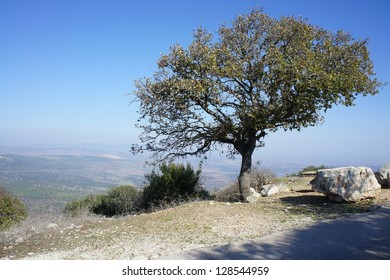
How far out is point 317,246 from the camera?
7.81 m

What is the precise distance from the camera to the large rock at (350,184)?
13173 millimetres

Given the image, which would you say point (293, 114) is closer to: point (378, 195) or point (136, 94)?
point (378, 195)

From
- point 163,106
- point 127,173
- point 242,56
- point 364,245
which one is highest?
point 242,56

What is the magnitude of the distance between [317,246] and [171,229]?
4.44 m

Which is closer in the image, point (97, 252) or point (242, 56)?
point (97, 252)

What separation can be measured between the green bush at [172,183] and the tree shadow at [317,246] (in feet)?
36.7

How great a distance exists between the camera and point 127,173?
108 m

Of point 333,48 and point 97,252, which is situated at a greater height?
point 333,48

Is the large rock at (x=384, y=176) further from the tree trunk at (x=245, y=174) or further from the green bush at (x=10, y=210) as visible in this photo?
the green bush at (x=10, y=210)

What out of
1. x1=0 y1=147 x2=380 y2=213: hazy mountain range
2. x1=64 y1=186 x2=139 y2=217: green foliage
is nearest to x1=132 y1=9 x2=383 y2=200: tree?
x1=64 y1=186 x2=139 y2=217: green foliage

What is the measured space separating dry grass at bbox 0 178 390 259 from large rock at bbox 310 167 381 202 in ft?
1.30

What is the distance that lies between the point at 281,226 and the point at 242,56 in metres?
7.31

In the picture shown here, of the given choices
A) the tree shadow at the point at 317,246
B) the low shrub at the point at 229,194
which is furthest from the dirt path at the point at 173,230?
the low shrub at the point at 229,194
